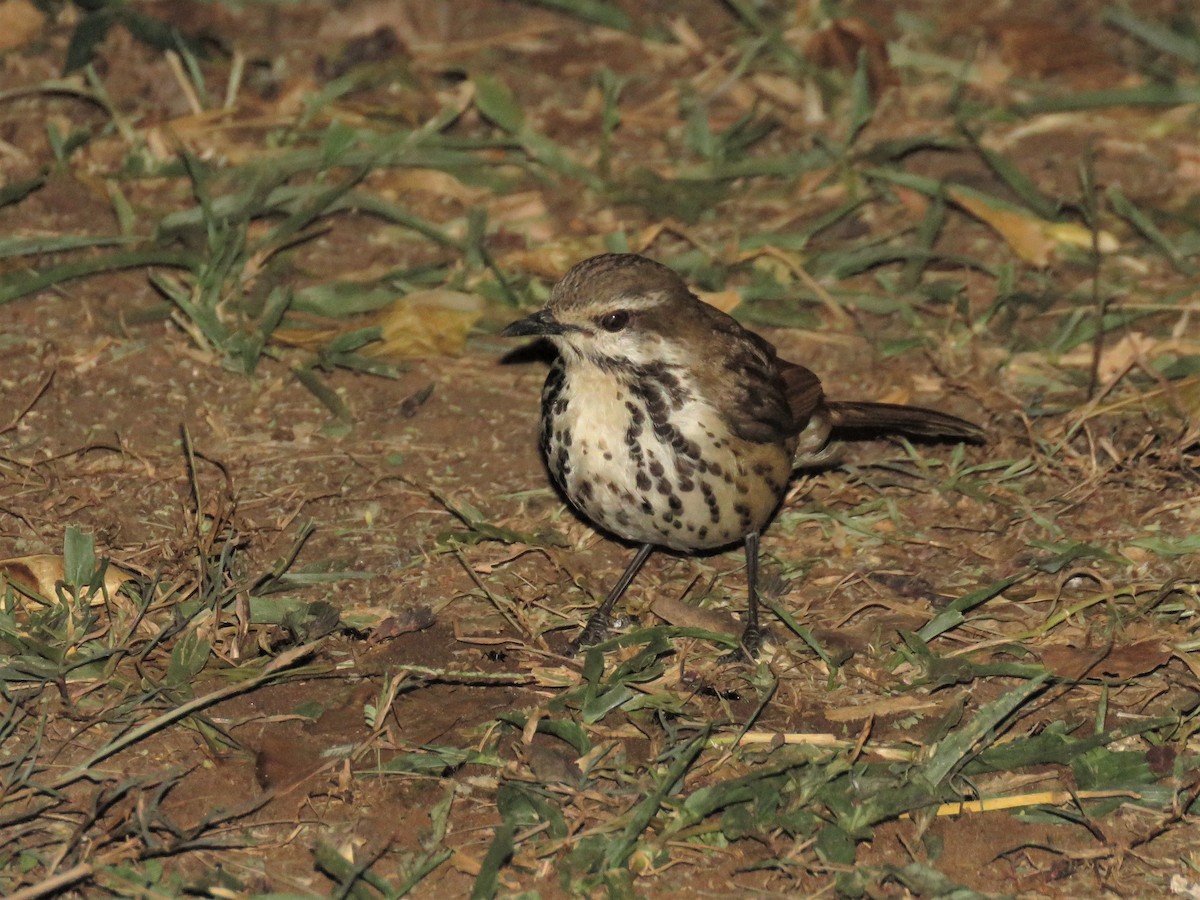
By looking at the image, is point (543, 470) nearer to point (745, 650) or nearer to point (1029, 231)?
point (745, 650)

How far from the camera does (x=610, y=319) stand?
5320mm

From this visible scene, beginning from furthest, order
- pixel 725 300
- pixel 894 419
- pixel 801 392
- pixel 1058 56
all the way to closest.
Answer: pixel 1058 56, pixel 725 300, pixel 894 419, pixel 801 392

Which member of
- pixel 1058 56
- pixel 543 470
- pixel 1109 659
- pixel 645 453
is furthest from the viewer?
pixel 1058 56

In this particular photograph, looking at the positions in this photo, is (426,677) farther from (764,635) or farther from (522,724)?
(764,635)

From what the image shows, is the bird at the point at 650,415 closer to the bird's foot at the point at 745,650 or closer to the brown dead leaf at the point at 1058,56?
the bird's foot at the point at 745,650

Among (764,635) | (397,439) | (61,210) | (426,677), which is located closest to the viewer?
(426,677)

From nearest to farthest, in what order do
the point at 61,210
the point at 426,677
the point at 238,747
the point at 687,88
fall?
the point at 238,747
the point at 426,677
the point at 61,210
the point at 687,88

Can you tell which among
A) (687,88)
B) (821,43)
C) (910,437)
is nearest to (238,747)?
(910,437)

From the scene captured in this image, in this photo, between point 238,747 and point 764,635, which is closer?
point 238,747

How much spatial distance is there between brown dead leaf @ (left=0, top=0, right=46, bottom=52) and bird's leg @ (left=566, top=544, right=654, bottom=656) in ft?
15.9

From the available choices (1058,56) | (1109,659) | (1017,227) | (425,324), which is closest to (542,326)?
(425,324)

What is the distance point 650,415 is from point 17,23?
5.14 metres

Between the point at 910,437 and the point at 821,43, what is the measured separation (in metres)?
3.24

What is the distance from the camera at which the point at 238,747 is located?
493cm
